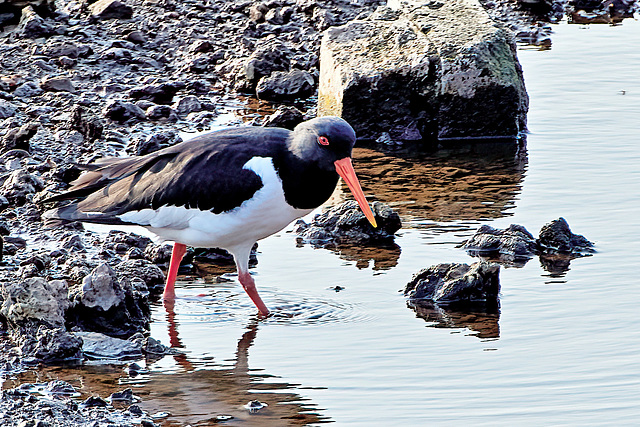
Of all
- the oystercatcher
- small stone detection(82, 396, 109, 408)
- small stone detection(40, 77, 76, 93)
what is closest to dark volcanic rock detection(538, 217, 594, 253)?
the oystercatcher

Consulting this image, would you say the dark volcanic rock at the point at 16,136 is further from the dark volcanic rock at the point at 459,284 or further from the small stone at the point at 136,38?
the dark volcanic rock at the point at 459,284

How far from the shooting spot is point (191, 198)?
6082 mm

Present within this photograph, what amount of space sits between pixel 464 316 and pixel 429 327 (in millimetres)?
291

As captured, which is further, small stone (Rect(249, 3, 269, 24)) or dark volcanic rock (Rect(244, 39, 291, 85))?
small stone (Rect(249, 3, 269, 24))

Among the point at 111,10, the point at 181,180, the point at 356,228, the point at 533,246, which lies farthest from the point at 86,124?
the point at 533,246

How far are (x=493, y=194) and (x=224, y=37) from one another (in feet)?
16.2

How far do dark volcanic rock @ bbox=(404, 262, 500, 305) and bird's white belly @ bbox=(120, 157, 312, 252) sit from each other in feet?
3.02

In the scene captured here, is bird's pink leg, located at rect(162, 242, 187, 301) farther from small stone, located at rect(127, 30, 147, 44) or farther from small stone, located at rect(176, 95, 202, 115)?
small stone, located at rect(127, 30, 147, 44)

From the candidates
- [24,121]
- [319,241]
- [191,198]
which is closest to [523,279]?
[319,241]

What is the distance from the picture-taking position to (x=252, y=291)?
6188 millimetres

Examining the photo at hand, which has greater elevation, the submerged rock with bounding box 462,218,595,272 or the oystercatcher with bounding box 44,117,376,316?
the oystercatcher with bounding box 44,117,376,316

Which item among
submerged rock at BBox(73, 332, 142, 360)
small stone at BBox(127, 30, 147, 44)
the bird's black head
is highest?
the bird's black head

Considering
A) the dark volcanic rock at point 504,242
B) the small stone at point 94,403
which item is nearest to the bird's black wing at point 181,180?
the small stone at point 94,403

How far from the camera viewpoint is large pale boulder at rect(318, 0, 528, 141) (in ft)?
30.6
